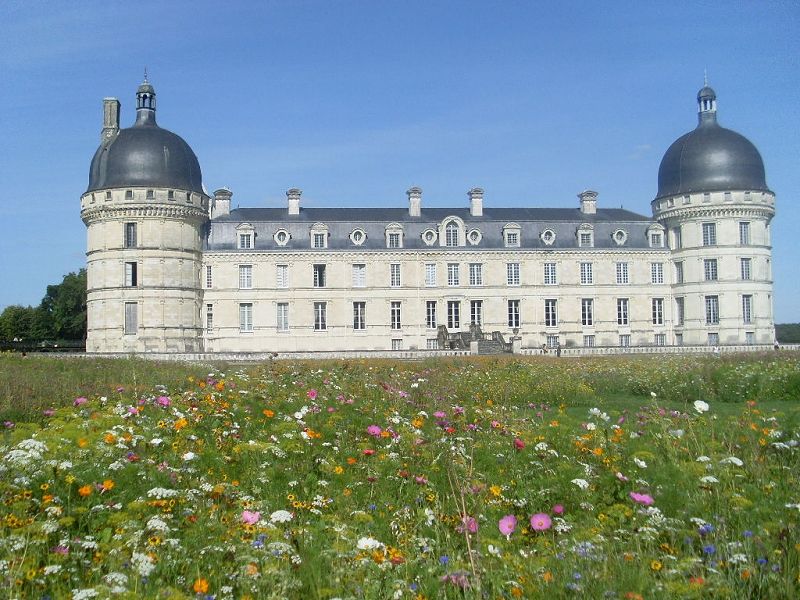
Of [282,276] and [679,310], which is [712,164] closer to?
[679,310]

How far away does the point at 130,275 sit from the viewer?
142 ft

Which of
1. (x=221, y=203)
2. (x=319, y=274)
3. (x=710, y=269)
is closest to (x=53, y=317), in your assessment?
(x=221, y=203)

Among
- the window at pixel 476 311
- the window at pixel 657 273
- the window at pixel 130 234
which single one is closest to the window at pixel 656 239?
the window at pixel 657 273

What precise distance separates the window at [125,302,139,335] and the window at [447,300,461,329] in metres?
18.5

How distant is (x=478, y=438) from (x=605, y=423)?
148cm

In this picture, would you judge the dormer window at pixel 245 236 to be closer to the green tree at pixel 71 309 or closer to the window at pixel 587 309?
the window at pixel 587 309

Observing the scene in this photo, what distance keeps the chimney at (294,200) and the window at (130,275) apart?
10314 mm

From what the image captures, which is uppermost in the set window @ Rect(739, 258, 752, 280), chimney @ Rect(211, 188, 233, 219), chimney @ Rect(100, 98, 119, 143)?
chimney @ Rect(100, 98, 119, 143)

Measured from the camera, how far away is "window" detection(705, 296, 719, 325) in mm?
46094

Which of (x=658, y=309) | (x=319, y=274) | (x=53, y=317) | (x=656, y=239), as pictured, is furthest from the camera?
(x=53, y=317)

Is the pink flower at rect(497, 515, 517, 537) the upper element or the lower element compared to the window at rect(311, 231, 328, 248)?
lower

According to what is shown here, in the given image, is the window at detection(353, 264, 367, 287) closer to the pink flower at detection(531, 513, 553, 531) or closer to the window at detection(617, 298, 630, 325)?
the window at detection(617, 298, 630, 325)

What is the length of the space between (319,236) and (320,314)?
16.0ft

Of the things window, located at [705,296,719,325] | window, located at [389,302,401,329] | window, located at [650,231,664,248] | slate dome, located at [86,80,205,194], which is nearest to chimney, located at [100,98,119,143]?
slate dome, located at [86,80,205,194]
